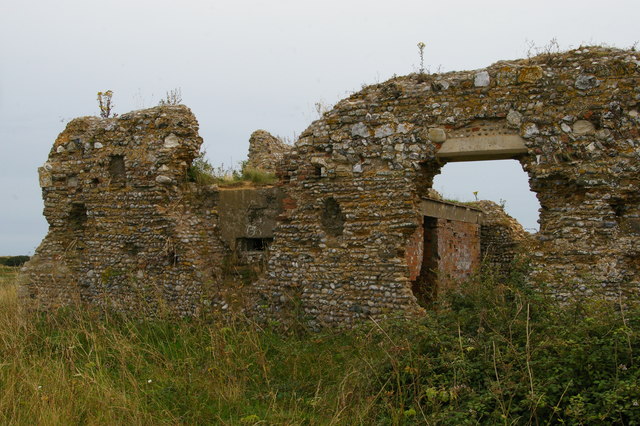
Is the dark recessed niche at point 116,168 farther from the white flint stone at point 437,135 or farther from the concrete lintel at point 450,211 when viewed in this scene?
the white flint stone at point 437,135

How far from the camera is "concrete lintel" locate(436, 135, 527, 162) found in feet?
23.8

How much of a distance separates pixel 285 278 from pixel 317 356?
1.65 metres

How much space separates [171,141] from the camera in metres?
9.50

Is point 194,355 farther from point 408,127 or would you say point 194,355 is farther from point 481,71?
point 481,71

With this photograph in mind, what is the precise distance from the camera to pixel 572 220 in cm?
698

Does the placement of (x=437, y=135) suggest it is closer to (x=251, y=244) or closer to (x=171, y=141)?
(x=251, y=244)

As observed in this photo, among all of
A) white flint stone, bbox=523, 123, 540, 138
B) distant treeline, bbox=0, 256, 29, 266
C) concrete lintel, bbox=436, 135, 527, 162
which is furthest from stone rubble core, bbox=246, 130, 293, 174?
distant treeline, bbox=0, 256, 29, 266

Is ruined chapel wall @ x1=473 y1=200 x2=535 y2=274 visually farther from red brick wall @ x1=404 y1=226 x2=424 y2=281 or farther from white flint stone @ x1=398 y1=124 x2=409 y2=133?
white flint stone @ x1=398 y1=124 x2=409 y2=133

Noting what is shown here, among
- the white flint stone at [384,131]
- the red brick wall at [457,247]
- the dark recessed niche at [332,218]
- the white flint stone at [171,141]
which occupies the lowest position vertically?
the red brick wall at [457,247]

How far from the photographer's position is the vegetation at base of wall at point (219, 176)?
9.60 meters

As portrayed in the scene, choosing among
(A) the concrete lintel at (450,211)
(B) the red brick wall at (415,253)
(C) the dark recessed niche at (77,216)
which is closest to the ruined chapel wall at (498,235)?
(A) the concrete lintel at (450,211)

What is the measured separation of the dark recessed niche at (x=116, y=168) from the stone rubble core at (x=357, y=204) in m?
0.02

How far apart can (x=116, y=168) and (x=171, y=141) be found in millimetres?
1134

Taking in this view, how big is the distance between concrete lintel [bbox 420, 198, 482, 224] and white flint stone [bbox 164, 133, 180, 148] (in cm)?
377
